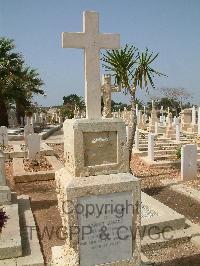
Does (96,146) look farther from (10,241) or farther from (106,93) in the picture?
(10,241)

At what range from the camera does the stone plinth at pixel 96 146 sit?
361cm

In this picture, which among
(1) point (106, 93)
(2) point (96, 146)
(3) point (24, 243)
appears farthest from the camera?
(3) point (24, 243)

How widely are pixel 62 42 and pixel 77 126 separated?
0.98 meters

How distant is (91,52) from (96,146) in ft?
3.66

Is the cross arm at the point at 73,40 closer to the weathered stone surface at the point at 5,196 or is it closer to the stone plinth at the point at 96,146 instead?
the stone plinth at the point at 96,146

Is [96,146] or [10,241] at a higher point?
[96,146]

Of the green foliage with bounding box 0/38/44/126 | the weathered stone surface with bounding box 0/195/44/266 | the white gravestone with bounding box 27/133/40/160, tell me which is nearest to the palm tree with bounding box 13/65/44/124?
the green foliage with bounding box 0/38/44/126

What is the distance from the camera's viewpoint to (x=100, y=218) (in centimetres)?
376

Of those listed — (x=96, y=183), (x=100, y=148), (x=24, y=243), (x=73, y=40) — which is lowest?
(x=24, y=243)

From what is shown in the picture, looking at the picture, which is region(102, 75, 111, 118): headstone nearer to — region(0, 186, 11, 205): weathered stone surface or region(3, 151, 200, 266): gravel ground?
region(3, 151, 200, 266): gravel ground

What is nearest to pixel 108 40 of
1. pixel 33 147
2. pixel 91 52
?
pixel 91 52

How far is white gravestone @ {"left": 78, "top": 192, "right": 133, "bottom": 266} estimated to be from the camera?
3.72 metres

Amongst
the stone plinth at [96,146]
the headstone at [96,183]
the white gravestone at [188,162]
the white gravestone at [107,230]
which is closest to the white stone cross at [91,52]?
the headstone at [96,183]

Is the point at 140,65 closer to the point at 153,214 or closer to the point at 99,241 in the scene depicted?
the point at 153,214
